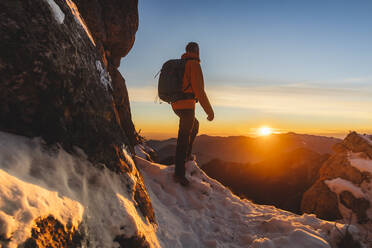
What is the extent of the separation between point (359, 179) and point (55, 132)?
9.23 meters

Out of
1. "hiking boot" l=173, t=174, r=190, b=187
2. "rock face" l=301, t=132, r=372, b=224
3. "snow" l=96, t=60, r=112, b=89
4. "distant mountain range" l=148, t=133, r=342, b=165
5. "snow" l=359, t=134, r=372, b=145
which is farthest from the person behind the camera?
"distant mountain range" l=148, t=133, r=342, b=165

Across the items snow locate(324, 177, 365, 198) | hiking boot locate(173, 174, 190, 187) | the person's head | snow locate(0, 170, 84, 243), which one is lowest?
snow locate(324, 177, 365, 198)

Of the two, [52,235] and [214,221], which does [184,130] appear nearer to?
[214,221]

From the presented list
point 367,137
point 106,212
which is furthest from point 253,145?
point 106,212

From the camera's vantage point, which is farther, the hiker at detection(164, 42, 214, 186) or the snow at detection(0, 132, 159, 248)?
the hiker at detection(164, 42, 214, 186)

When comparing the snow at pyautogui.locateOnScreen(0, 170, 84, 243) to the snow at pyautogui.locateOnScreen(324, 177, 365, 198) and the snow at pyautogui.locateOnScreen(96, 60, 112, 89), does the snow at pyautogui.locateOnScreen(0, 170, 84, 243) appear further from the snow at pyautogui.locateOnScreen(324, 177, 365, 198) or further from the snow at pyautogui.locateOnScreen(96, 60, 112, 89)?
the snow at pyautogui.locateOnScreen(324, 177, 365, 198)

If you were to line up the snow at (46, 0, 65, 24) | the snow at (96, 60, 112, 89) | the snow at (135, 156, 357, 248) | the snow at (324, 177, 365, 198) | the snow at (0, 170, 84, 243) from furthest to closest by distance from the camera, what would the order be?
1. the snow at (324, 177, 365, 198)
2. the snow at (135, 156, 357, 248)
3. the snow at (96, 60, 112, 89)
4. the snow at (46, 0, 65, 24)
5. the snow at (0, 170, 84, 243)

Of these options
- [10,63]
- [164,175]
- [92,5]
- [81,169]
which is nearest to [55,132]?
[81,169]

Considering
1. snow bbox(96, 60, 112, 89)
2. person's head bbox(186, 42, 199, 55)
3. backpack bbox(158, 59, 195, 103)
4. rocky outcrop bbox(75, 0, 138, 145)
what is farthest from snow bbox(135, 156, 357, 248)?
rocky outcrop bbox(75, 0, 138, 145)

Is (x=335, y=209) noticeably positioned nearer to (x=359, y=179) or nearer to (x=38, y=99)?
(x=359, y=179)

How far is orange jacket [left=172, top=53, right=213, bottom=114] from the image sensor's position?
15.3 ft

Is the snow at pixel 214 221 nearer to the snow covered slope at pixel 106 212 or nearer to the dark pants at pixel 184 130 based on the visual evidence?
the snow covered slope at pixel 106 212

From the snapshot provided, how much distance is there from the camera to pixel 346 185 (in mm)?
7973

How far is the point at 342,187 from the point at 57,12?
931 cm
